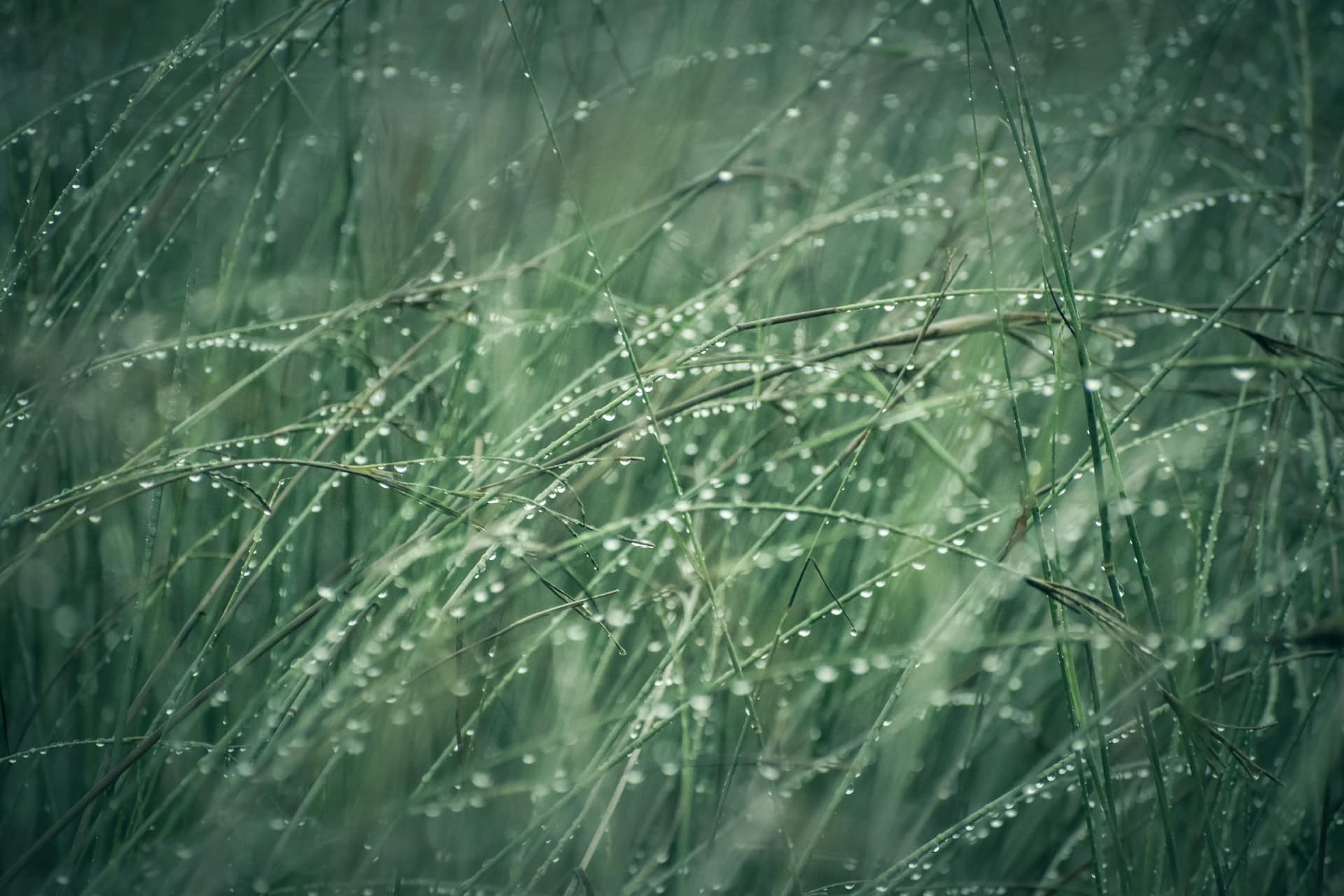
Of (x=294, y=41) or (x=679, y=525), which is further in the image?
(x=294, y=41)

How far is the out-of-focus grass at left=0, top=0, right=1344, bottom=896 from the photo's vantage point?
0.59m

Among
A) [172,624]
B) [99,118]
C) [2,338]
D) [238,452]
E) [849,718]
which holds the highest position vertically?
[99,118]

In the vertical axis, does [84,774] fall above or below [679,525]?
below

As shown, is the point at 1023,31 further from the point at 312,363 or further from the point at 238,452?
the point at 238,452

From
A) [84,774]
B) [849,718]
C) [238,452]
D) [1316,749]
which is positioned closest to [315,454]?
[238,452]

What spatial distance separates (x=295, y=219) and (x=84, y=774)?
2.75 ft

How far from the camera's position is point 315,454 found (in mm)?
684

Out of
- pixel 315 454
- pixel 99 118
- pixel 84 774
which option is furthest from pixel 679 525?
pixel 99 118

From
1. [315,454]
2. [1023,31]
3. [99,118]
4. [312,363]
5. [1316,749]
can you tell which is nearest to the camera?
[1316,749]

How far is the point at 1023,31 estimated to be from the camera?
1.29 m

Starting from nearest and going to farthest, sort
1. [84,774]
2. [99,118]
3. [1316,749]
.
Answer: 1. [1316,749]
2. [84,774]
3. [99,118]

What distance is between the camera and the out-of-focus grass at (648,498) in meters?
0.59

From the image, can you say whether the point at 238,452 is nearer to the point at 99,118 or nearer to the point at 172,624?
the point at 172,624

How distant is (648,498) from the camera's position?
0.94m
